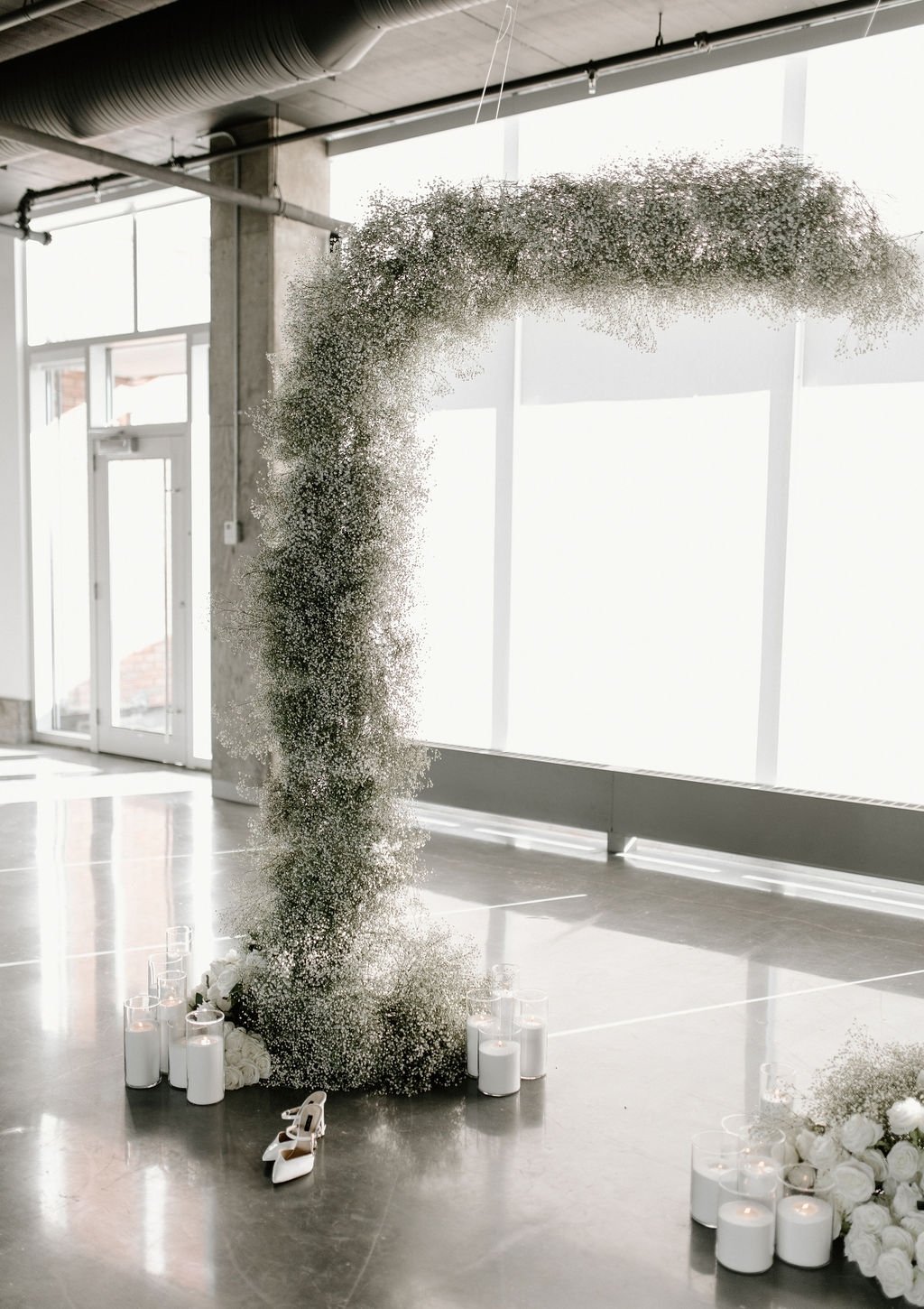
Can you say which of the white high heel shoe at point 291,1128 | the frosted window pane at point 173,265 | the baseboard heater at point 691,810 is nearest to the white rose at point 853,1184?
the white high heel shoe at point 291,1128

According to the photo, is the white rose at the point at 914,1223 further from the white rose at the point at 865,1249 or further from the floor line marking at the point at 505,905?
the floor line marking at the point at 505,905

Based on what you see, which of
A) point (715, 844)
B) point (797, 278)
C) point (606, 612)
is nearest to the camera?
point (797, 278)

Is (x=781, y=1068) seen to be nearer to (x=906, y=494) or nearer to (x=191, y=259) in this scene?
(x=906, y=494)

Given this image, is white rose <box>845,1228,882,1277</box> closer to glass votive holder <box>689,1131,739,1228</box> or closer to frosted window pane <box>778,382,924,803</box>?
glass votive holder <box>689,1131,739,1228</box>

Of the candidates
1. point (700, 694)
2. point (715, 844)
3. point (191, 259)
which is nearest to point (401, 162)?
point (191, 259)

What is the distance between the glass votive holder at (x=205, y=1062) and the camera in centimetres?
409

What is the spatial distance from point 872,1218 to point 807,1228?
6.7 inches

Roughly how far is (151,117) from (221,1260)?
5.77 metres

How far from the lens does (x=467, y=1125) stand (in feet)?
13.2

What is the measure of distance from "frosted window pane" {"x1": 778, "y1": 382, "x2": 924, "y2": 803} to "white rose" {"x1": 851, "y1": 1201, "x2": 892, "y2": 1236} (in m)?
4.01

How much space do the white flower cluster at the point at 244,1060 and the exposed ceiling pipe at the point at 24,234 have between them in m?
8.14

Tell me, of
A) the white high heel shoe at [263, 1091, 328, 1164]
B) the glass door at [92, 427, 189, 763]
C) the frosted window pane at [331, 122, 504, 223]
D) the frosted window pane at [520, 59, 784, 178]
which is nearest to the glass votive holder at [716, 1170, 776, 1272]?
the white high heel shoe at [263, 1091, 328, 1164]

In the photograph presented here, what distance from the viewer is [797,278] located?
391 centimetres

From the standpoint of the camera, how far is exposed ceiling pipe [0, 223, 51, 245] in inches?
404
